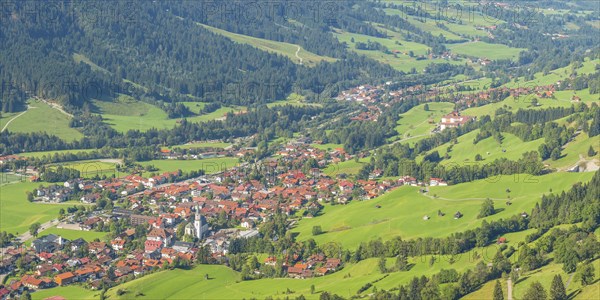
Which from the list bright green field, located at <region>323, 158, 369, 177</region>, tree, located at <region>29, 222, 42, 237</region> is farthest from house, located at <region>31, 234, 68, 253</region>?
bright green field, located at <region>323, 158, 369, 177</region>

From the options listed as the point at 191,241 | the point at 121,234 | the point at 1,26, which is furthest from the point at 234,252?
the point at 1,26

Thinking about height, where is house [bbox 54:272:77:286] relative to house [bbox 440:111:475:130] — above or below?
above

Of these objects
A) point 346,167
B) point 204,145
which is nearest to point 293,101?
point 204,145

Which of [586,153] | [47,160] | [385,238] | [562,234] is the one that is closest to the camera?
[562,234]

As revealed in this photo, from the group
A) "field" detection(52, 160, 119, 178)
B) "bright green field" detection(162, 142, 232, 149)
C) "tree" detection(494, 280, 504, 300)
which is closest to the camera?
"tree" detection(494, 280, 504, 300)

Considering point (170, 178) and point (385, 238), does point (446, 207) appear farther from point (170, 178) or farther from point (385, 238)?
point (170, 178)

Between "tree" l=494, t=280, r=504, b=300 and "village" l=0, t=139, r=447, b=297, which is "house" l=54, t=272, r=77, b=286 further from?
"tree" l=494, t=280, r=504, b=300

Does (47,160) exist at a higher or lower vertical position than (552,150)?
lower
